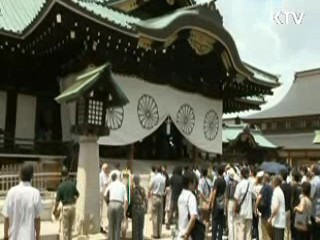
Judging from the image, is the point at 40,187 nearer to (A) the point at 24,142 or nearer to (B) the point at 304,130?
(A) the point at 24,142

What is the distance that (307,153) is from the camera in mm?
35719

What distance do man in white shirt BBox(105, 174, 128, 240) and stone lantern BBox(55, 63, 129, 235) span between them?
1.14m

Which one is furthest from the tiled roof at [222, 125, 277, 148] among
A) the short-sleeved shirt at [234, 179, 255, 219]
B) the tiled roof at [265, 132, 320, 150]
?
the short-sleeved shirt at [234, 179, 255, 219]

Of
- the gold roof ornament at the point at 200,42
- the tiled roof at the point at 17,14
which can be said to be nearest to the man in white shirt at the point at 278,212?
the gold roof ornament at the point at 200,42

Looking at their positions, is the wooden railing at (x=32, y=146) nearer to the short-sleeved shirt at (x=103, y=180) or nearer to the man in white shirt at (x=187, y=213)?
the short-sleeved shirt at (x=103, y=180)

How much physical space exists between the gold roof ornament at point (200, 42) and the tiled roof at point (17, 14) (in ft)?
17.0

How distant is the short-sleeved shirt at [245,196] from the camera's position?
9.75 metres

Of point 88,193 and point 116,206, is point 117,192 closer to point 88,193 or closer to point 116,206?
point 116,206

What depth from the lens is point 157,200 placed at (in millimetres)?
11469

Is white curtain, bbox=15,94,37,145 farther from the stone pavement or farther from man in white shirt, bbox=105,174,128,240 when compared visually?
man in white shirt, bbox=105,174,128,240

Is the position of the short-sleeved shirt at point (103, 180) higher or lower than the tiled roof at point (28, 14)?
lower

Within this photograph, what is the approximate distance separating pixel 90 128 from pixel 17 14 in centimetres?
831

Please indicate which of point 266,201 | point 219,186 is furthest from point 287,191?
point 219,186

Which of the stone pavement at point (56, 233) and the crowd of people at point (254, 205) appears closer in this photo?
the crowd of people at point (254, 205)
